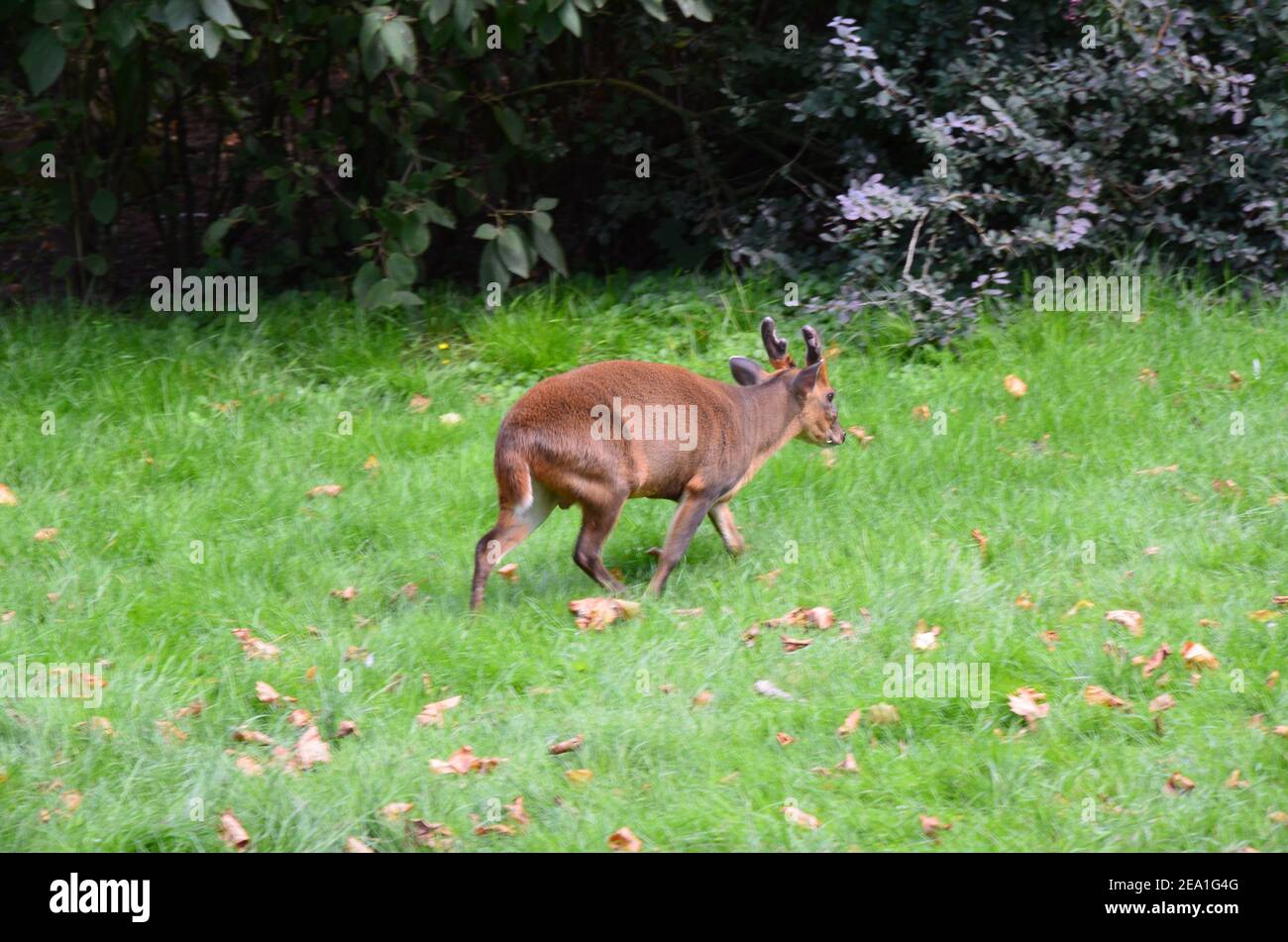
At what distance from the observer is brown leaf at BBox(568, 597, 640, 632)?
269 inches

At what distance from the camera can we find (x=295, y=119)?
1129 cm

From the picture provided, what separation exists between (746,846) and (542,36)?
5.39 m

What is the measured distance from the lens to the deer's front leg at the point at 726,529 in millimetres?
7637

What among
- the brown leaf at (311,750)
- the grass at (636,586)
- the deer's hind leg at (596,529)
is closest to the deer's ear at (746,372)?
the grass at (636,586)

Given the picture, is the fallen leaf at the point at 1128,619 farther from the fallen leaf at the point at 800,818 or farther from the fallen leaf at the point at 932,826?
the fallen leaf at the point at 800,818

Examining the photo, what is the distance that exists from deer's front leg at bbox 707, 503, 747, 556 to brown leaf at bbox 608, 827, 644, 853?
257 cm

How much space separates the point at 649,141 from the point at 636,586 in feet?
17.2

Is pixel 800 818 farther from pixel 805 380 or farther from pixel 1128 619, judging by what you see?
pixel 805 380

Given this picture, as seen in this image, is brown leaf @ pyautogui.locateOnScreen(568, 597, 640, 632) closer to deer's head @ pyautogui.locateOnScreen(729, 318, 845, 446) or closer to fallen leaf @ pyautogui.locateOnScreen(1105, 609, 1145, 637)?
deer's head @ pyautogui.locateOnScreen(729, 318, 845, 446)

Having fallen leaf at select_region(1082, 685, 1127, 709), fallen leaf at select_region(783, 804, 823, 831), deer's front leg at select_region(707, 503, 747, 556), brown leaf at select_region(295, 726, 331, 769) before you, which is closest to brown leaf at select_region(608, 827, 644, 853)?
fallen leaf at select_region(783, 804, 823, 831)

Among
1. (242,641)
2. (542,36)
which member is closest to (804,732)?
(242,641)

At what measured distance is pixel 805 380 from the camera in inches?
314

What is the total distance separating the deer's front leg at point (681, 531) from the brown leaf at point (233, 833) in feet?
8.23

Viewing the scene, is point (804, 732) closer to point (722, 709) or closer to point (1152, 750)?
point (722, 709)
